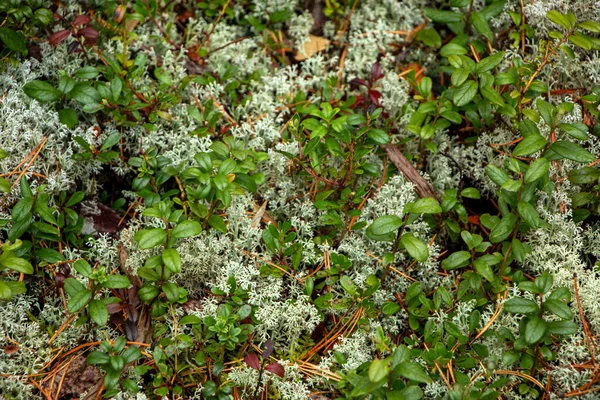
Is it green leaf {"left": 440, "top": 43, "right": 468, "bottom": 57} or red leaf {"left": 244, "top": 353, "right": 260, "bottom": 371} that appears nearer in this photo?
red leaf {"left": 244, "top": 353, "right": 260, "bottom": 371}

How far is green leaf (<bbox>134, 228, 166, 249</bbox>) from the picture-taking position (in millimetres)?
2984

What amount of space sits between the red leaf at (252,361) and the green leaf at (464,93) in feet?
6.30

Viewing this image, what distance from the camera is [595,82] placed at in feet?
12.5

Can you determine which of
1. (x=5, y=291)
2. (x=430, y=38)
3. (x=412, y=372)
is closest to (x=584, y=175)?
(x=430, y=38)

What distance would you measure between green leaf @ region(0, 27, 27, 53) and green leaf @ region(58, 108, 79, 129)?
1.53 ft

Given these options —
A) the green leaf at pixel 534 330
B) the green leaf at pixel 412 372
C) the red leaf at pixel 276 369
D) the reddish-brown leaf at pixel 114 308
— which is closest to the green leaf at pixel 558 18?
the green leaf at pixel 534 330

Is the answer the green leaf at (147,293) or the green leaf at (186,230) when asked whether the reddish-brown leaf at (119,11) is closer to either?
the green leaf at (186,230)

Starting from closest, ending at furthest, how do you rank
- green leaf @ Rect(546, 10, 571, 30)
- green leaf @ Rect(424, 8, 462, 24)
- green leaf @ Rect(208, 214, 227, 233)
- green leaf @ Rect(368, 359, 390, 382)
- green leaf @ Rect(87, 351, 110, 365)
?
green leaf @ Rect(368, 359, 390, 382) < green leaf @ Rect(87, 351, 110, 365) < green leaf @ Rect(208, 214, 227, 233) < green leaf @ Rect(546, 10, 571, 30) < green leaf @ Rect(424, 8, 462, 24)

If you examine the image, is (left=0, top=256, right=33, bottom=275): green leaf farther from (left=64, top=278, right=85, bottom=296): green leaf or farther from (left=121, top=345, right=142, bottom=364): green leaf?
(left=121, top=345, right=142, bottom=364): green leaf

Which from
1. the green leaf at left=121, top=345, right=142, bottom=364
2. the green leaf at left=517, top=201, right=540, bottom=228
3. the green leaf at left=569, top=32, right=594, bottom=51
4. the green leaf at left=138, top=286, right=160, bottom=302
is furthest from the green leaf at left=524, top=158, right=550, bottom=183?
the green leaf at left=121, top=345, right=142, bottom=364

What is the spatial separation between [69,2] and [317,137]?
1997mm

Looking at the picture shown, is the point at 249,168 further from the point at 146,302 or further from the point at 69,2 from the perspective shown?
the point at 69,2

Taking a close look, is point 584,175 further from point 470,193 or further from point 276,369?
point 276,369

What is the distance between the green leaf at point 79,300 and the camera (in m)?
2.89
